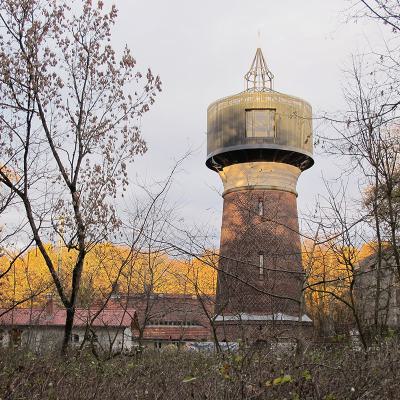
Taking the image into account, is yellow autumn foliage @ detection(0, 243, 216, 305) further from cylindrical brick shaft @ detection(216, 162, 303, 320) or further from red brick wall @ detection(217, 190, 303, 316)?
cylindrical brick shaft @ detection(216, 162, 303, 320)

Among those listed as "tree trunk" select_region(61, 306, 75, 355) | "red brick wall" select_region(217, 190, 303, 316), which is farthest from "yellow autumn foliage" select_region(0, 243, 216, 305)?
"red brick wall" select_region(217, 190, 303, 316)

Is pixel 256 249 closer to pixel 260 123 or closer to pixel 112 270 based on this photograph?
pixel 112 270

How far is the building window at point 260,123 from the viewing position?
20.7m

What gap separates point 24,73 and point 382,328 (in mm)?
6015

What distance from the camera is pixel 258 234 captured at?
17.4m

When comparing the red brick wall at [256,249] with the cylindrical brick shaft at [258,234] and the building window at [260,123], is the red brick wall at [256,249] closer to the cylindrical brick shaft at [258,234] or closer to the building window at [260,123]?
the cylindrical brick shaft at [258,234]

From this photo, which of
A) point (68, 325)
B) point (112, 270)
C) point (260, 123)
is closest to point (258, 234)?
point (112, 270)

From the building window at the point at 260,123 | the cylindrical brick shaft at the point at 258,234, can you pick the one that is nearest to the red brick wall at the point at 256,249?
the cylindrical brick shaft at the point at 258,234

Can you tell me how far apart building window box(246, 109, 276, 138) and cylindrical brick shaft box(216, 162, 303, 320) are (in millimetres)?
1043

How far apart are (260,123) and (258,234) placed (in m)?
4.94

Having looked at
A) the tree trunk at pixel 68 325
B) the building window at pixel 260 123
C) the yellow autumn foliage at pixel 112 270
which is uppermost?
the building window at pixel 260 123

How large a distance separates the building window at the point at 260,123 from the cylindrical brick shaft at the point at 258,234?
1.04 metres

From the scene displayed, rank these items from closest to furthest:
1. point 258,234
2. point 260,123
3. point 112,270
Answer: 1. point 112,270
2. point 258,234
3. point 260,123

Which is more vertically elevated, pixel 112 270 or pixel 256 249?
pixel 256 249
